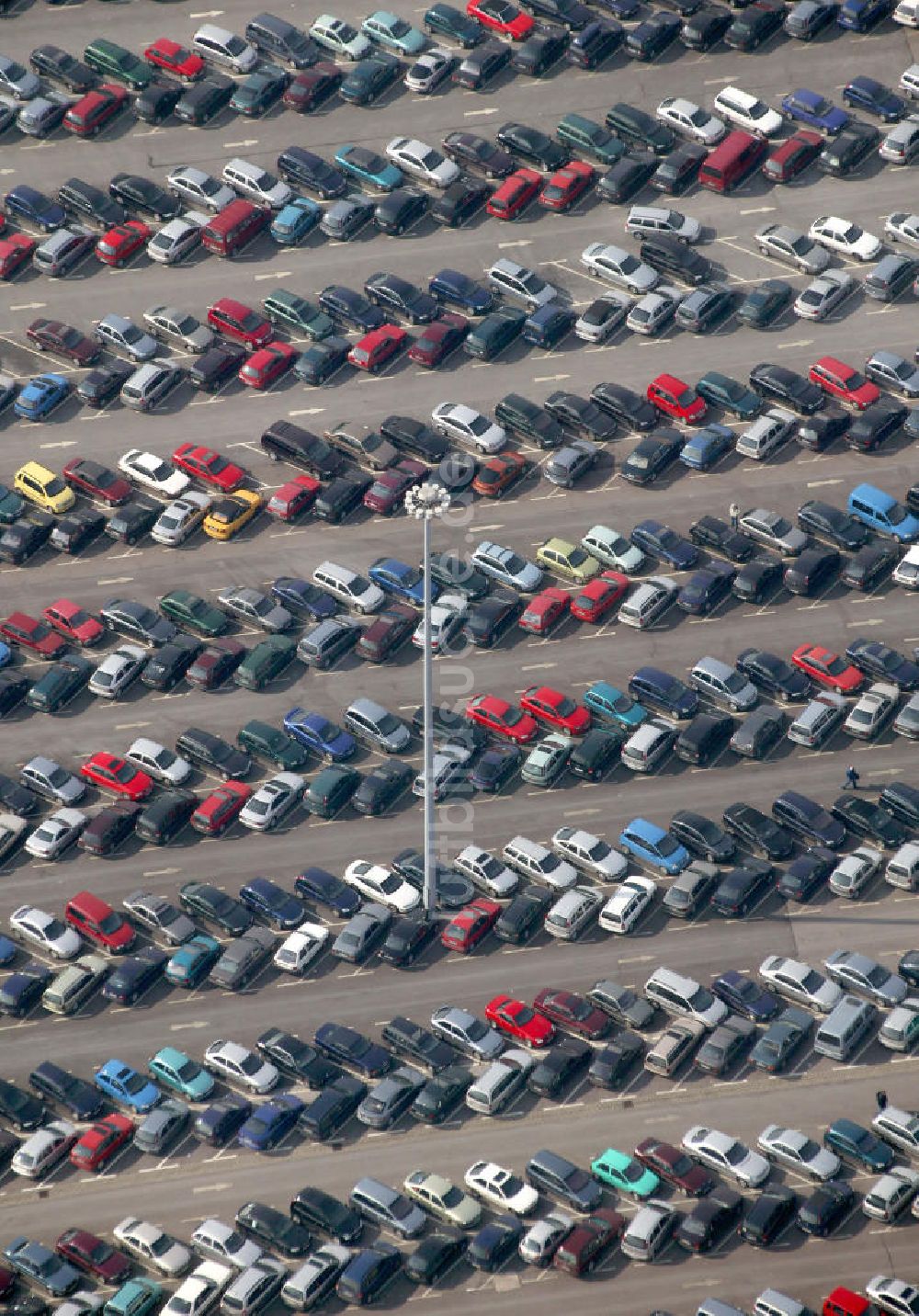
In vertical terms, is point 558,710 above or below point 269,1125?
above

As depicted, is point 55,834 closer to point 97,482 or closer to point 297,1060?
point 297,1060

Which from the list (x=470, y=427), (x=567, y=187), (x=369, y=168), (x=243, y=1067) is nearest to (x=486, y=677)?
(x=470, y=427)

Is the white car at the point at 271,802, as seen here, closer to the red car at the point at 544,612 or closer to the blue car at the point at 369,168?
the red car at the point at 544,612

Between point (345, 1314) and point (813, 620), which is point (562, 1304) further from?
point (813, 620)

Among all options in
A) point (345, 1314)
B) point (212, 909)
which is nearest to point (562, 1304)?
point (345, 1314)

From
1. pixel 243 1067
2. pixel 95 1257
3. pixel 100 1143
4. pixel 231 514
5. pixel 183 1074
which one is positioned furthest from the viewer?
pixel 231 514

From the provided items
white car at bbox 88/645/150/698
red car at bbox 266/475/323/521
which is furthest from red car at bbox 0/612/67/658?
red car at bbox 266/475/323/521
